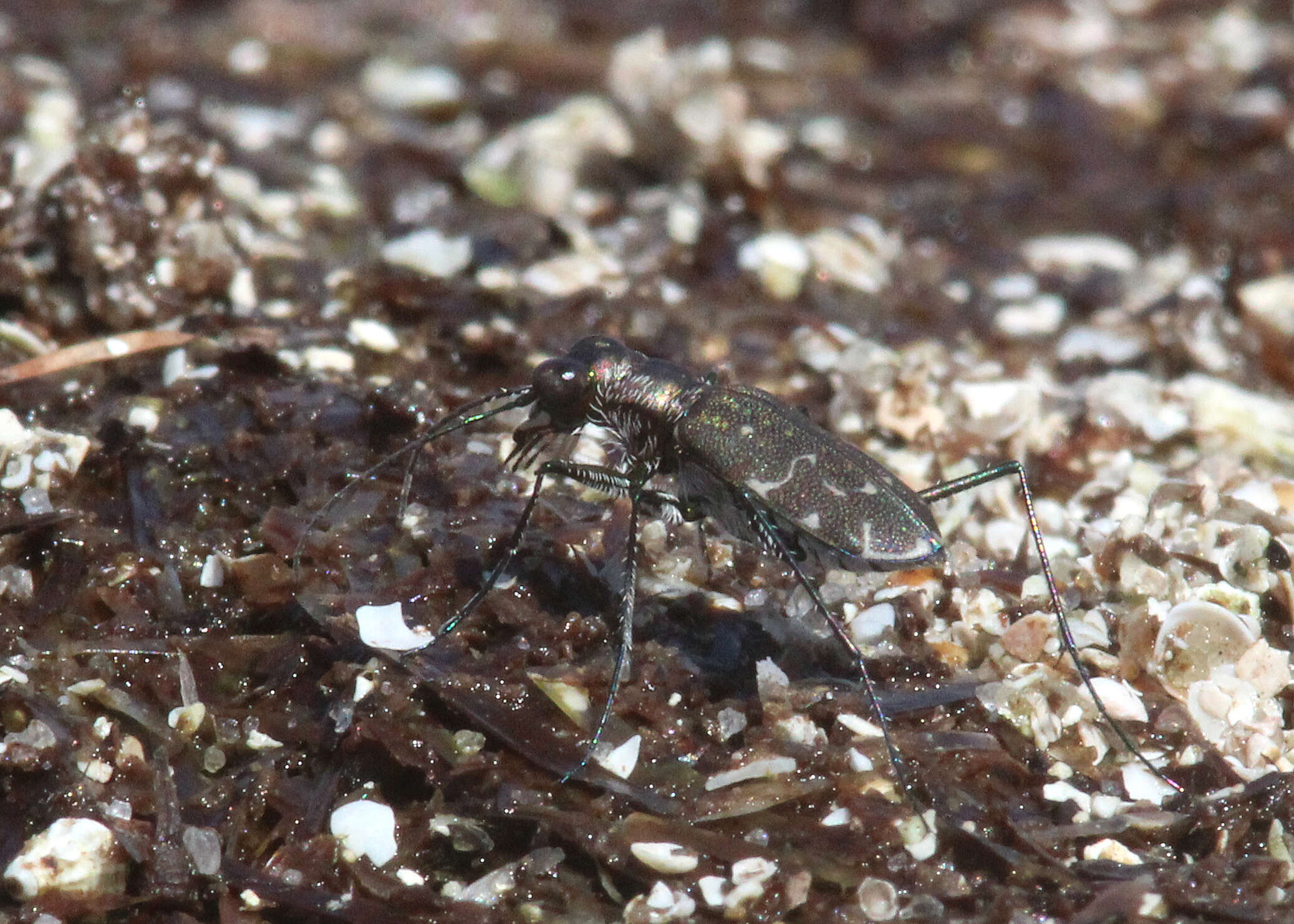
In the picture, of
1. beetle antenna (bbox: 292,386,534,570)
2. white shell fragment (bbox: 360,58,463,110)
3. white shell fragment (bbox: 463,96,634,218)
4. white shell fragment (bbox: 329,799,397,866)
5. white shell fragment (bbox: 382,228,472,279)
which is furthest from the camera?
white shell fragment (bbox: 360,58,463,110)

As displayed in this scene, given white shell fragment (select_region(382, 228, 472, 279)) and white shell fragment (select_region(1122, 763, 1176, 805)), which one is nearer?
white shell fragment (select_region(1122, 763, 1176, 805))

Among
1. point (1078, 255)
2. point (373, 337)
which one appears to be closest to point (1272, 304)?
point (1078, 255)

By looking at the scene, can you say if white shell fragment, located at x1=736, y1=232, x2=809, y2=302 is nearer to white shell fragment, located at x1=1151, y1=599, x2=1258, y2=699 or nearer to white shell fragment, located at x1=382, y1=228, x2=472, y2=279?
white shell fragment, located at x1=382, y1=228, x2=472, y2=279

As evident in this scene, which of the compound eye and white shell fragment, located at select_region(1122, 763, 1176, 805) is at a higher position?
the compound eye

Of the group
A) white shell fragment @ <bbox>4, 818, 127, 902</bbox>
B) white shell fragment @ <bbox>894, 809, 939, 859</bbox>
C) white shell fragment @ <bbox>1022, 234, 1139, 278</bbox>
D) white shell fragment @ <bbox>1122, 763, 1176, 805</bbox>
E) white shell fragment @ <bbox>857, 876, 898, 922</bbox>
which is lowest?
white shell fragment @ <bbox>857, 876, 898, 922</bbox>

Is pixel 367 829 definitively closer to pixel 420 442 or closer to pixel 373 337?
pixel 420 442

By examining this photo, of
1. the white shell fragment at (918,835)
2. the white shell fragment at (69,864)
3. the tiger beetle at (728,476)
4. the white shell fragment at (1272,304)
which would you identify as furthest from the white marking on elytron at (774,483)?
the white shell fragment at (1272,304)

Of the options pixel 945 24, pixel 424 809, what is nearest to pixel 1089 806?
pixel 424 809

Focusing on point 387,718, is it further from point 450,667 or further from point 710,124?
point 710,124

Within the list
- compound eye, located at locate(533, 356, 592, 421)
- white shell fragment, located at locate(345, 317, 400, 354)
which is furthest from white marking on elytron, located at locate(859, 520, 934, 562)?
white shell fragment, located at locate(345, 317, 400, 354)
